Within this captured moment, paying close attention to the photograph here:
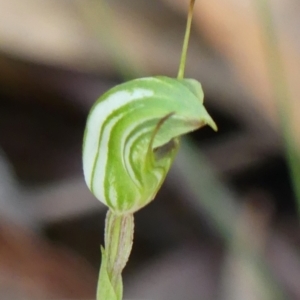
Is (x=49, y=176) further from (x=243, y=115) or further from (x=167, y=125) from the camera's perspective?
(x=167, y=125)

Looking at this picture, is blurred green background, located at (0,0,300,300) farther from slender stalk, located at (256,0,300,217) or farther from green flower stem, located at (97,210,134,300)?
green flower stem, located at (97,210,134,300)

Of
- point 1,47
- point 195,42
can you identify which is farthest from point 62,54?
point 195,42

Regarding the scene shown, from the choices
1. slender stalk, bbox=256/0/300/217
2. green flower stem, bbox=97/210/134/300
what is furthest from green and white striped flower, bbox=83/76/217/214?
slender stalk, bbox=256/0/300/217

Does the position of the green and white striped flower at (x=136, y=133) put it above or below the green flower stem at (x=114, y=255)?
above

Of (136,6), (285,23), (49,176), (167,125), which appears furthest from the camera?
(49,176)

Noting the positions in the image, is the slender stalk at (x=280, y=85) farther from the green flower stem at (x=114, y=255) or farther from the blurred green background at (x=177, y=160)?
the green flower stem at (x=114, y=255)

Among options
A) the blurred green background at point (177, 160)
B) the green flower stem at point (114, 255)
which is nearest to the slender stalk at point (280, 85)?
the blurred green background at point (177, 160)

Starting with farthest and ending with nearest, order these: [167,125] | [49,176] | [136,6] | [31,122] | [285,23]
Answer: [31,122] → [49,176] → [136,6] → [285,23] → [167,125]
